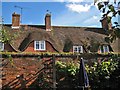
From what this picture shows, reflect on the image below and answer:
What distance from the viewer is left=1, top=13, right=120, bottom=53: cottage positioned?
27844mm

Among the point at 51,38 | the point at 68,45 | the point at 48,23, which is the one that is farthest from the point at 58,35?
the point at 68,45

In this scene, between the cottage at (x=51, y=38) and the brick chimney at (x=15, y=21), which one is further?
the brick chimney at (x=15, y=21)

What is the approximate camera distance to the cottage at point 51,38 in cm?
2784

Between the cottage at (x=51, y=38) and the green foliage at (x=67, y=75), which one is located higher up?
the cottage at (x=51, y=38)

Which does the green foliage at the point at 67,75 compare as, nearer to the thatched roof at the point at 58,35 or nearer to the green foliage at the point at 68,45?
the thatched roof at the point at 58,35

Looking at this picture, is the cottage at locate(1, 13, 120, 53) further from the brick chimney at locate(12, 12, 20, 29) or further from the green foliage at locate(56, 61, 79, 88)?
the green foliage at locate(56, 61, 79, 88)

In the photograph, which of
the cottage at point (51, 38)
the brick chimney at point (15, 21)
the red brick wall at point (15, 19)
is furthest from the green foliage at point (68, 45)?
the red brick wall at point (15, 19)

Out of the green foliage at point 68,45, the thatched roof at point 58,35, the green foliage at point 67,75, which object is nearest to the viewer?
the green foliage at point 67,75

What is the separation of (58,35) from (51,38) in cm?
183

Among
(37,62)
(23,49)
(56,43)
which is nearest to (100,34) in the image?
(56,43)

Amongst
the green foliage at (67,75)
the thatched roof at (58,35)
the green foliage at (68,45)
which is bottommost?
the green foliage at (67,75)

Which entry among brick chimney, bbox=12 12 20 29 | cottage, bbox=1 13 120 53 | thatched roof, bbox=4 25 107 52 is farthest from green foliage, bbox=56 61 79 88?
brick chimney, bbox=12 12 20 29

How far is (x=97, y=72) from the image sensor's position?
46.3 ft

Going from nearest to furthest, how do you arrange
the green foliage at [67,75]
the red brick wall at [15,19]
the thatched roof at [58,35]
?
1. the green foliage at [67,75]
2. the thatched roof at [58,35]
3. the red brick wall at [15,19]
